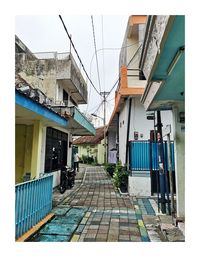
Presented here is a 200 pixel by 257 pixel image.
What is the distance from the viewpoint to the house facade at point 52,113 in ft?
21.2

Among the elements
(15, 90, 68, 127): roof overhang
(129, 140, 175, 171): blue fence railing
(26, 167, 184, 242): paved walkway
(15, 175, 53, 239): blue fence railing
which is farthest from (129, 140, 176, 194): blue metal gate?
(15, 175, 53, 239): blue fence railing

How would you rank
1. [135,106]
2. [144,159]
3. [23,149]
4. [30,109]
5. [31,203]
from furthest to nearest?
[135,106], [144,159], [23,149], [30,109], [31,203]

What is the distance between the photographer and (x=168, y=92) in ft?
12.1

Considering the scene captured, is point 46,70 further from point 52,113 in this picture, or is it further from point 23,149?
point 52,113

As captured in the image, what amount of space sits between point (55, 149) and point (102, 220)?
196 inches

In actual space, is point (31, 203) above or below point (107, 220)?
above

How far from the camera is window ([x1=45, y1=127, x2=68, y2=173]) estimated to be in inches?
320

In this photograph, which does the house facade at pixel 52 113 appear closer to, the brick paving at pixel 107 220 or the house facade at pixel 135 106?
the brick paving at pixel 107 220

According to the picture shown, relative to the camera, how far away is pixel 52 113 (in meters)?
5.64

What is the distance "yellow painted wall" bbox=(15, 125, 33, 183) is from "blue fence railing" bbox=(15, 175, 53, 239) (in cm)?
157

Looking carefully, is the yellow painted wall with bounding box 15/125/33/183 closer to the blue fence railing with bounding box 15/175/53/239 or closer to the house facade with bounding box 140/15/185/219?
the blue fence railing with bounding box 15/175/53/239

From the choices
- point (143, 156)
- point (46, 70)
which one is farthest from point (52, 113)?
point (46, 70)
